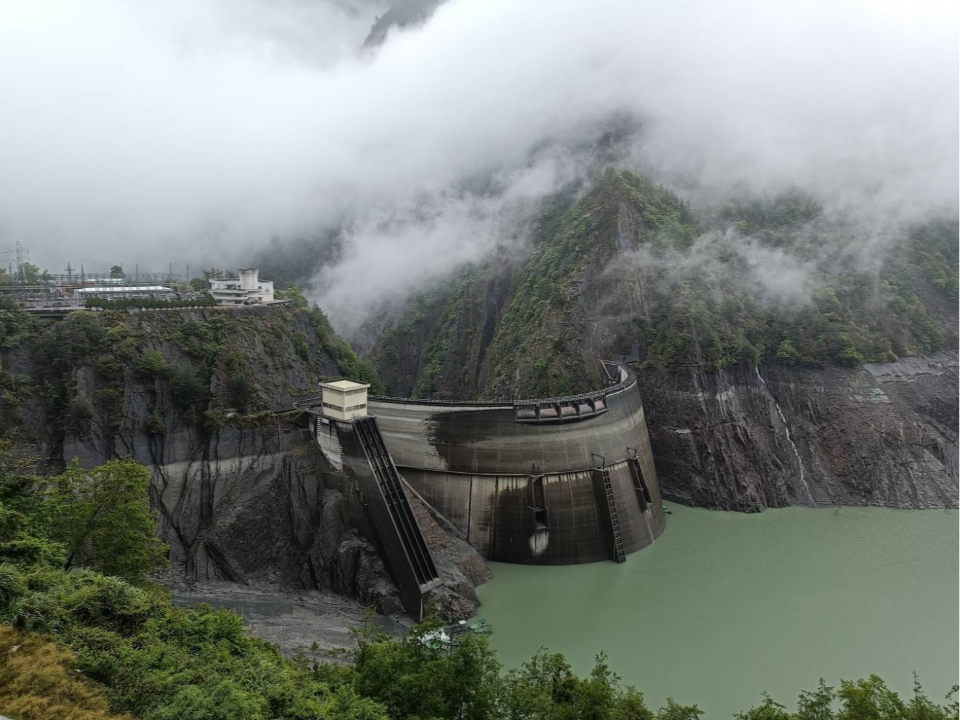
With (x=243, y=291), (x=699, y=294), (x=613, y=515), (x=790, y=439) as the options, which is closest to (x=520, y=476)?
(x=613, y=515)

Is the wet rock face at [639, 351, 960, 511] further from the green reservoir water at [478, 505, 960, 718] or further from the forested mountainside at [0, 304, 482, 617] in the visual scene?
the forested mountainside at [0, 304, 482, 617]

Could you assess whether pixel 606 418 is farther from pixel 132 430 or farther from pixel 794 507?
pixel 132 430

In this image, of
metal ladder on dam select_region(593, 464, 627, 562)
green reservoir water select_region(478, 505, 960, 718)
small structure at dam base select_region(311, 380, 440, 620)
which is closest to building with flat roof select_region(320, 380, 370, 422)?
small structure at dam base select_region(311, 380, 440, 620)

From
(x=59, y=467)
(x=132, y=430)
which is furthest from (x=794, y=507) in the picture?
(x=59, y=467)

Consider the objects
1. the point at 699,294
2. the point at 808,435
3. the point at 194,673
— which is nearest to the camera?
the point at 194,673

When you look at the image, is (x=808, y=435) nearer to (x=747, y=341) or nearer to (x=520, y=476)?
(x=747, y=341)

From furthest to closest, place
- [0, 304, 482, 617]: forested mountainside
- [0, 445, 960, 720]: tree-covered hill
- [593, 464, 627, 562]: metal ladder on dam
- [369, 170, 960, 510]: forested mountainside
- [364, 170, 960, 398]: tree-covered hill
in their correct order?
[364, 170, 960, 398]: tree-covered hill → [369, 170, 960, 510]: forested mountainside → [593, 464, 627, 562]: metal ladder on dam → [0, 304, 482, 617]: forested mountainside → [0, 445, 960, 720]: tree-covered hill

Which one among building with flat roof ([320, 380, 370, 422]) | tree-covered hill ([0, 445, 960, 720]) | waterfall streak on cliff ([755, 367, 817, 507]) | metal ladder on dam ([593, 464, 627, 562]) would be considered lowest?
tree-covered hill ([0, 445, 960, 720])
